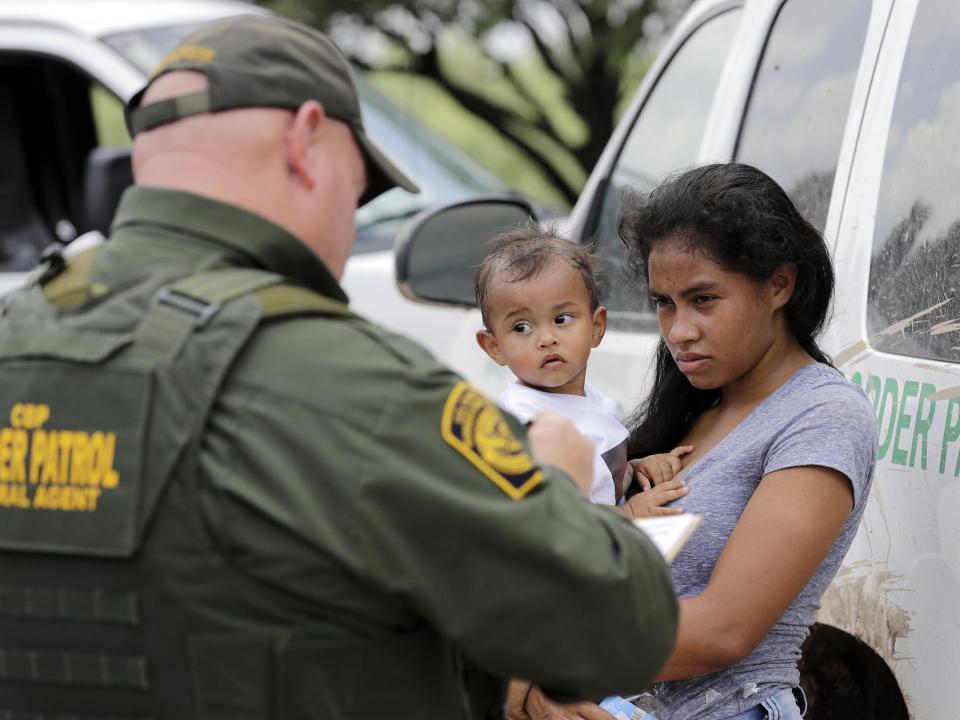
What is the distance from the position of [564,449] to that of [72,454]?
2.14ft

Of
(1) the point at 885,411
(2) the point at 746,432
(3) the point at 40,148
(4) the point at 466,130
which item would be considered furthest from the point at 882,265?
(4) the point at 466,130

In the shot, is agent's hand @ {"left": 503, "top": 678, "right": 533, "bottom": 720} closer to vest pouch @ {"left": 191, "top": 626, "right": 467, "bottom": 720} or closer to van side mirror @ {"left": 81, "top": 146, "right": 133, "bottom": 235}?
vest pouch @ {"left": 191, "top": 626, "right": 467, "bottom": 720}

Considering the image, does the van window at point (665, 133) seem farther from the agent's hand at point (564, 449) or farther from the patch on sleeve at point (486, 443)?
the patch on sleeve at point (486, 443)

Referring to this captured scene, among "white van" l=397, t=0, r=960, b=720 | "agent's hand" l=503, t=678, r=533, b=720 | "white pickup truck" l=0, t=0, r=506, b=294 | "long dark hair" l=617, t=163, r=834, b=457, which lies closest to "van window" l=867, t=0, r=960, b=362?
"white van" l=397, t=0, r=960, b=720

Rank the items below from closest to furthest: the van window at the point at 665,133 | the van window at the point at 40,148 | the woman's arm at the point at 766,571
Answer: the woman's arm at the point at 766,571, the van window at the point at 665,133, the van window at the point at 40,148

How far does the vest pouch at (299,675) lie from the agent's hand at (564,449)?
0.34 meters

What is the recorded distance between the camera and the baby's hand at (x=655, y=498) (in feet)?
8.13

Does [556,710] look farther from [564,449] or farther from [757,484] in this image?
[564,449]

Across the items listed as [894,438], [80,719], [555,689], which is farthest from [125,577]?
[894,438]

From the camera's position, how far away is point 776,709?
93.3 inches

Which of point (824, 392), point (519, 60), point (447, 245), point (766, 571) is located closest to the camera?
point (766, 571)

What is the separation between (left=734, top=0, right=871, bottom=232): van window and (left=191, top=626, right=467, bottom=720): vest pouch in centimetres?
157

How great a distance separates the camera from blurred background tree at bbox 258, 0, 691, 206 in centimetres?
1217

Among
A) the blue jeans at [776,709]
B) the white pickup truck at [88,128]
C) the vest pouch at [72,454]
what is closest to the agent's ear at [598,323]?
the blue jeans at [776,709]
